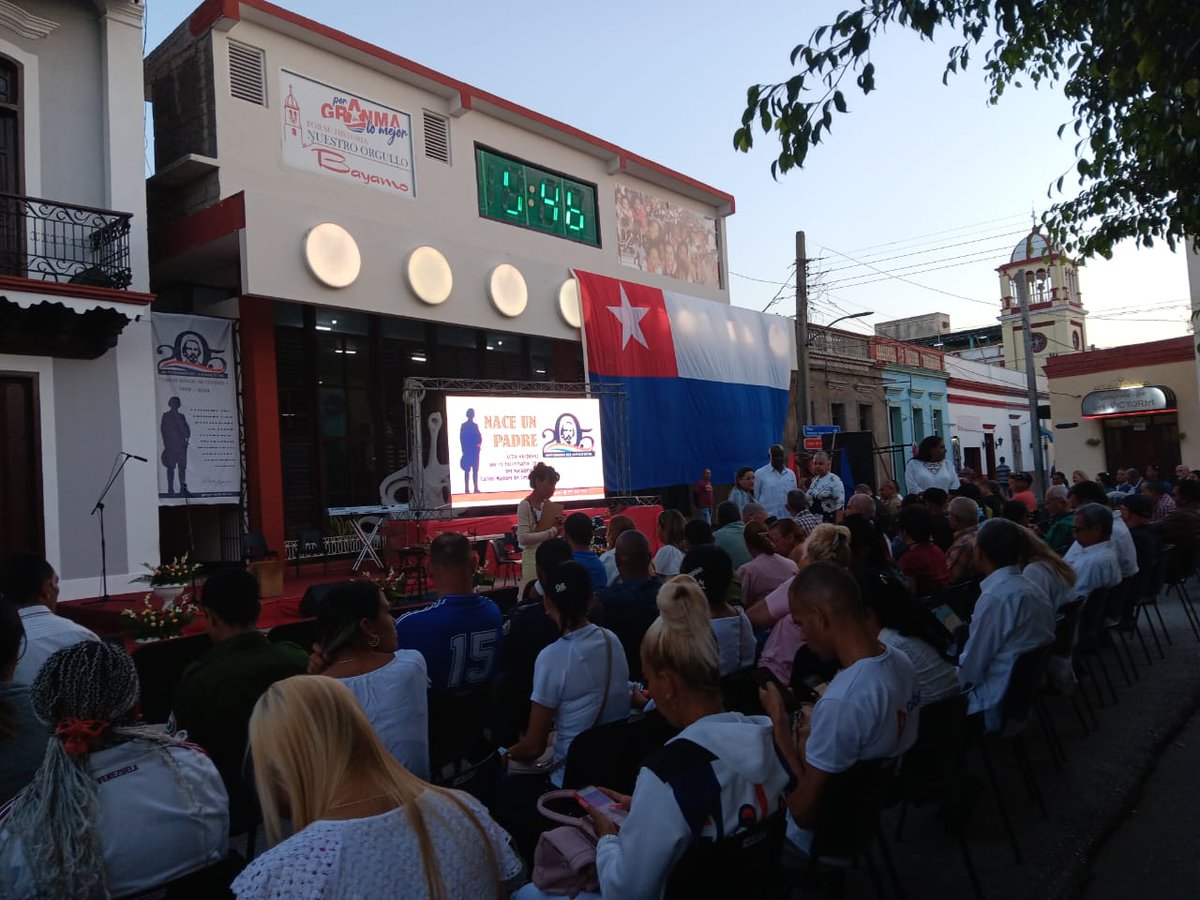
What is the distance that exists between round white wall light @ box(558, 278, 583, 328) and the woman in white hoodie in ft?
40.2

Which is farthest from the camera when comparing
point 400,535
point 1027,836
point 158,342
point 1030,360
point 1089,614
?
point 1030,360

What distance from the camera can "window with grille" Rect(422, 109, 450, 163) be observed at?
1305 cm

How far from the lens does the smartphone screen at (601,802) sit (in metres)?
2.07

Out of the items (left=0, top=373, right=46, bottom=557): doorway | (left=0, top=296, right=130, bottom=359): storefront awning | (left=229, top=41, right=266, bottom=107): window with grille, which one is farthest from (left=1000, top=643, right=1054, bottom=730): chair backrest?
(left=229, top=41, right=266, bottom=107): window with grille

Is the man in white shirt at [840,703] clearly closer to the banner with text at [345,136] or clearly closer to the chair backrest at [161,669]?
the chair backrest at [161,669]

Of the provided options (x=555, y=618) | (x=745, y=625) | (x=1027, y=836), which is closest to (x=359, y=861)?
(x=555, y=618)

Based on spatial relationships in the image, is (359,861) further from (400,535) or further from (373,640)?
(400,535)

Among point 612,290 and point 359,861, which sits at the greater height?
point 612,290

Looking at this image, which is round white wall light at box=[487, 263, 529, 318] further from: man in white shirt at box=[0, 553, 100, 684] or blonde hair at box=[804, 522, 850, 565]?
man in white shirt at box=[0, 553, 100, 684]

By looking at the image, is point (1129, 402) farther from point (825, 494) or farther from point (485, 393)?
point (485, 393)

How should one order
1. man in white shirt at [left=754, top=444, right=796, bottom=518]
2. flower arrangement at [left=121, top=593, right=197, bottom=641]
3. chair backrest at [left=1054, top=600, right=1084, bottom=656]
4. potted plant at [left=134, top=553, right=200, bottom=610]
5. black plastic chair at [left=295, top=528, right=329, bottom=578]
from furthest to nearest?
black plastic chair at [left=295, top=528, right=329, bottom=578]
man in white shirt at [left=754, top=444, right=796, bottom=518]
potted plant at [left=134, top=553, right=200, bottom=610]
flower arrangement at [left=121, top=593, right=197, bottom=641]
chair backrest at [left=1054, top=600, right=1084, bottom=656]

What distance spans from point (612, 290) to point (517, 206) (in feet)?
6.92

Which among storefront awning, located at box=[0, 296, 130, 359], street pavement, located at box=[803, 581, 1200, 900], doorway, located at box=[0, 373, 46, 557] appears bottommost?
street pavement, located at box=[803, 581, 1200, 900]

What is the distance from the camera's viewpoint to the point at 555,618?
327 cm
